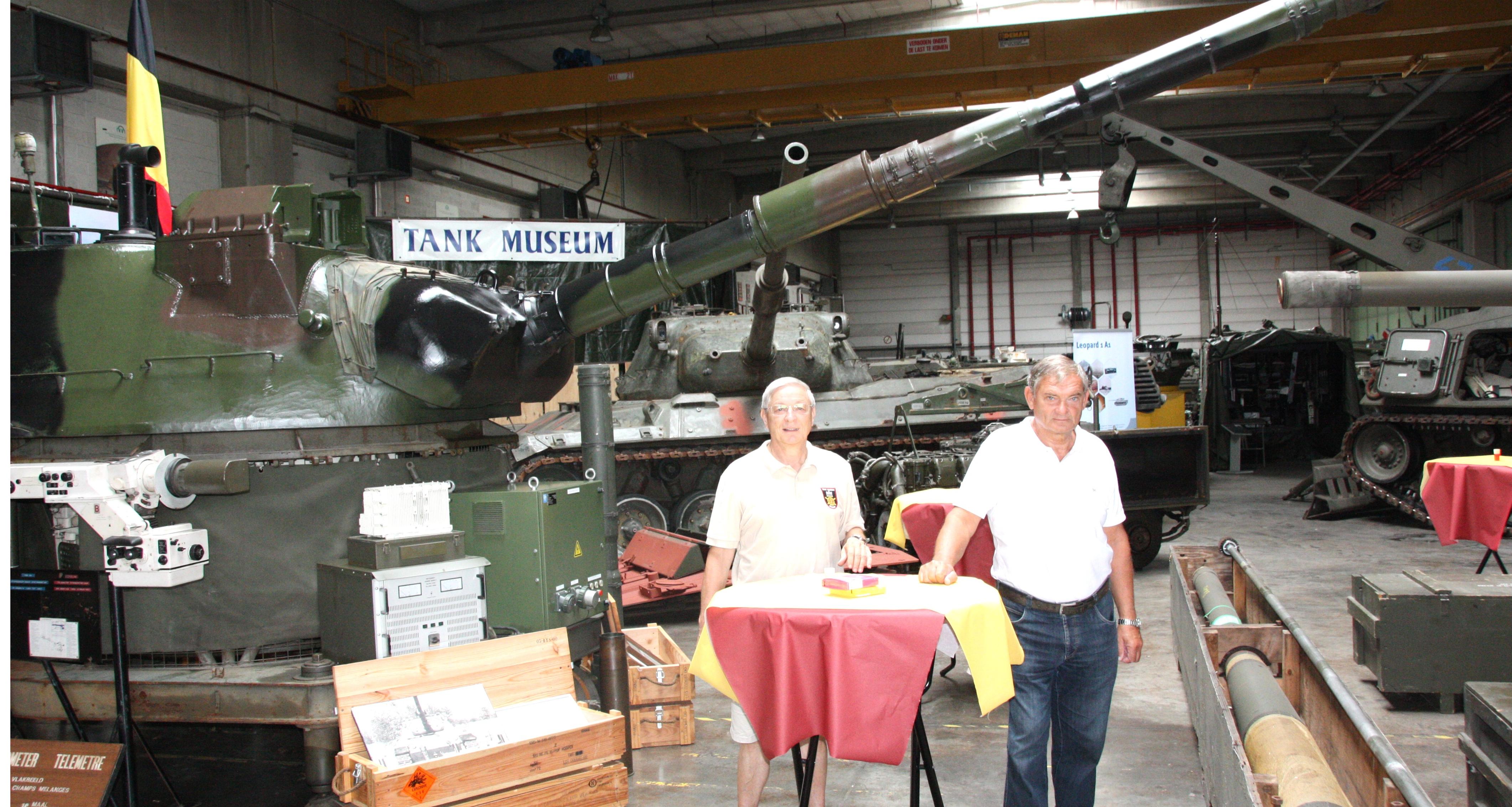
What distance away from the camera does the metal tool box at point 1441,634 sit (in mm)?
5324

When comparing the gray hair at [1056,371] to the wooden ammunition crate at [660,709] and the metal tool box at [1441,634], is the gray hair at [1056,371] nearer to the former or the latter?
the wooden ammunition crate at [660,709]

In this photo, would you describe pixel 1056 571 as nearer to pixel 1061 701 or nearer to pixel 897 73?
pixel 1061 701

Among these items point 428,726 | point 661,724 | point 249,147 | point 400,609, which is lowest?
point 661,724

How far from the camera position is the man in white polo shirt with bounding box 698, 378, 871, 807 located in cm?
362

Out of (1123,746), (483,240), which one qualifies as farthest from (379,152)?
(1123,746)

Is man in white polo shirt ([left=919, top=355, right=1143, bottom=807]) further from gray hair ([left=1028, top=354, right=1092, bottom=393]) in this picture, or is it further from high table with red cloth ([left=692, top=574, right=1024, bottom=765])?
high table with red cloth ([left=692, top=574, right=1024, bottom=765])

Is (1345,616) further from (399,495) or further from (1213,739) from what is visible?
(399,495)

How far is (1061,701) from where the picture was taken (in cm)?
358

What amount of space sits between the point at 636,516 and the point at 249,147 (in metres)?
6.13

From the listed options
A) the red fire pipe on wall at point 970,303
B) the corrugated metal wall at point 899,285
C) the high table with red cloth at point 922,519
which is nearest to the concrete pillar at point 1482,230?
the red fire pipe on wall at point 970,303

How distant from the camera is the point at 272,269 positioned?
467 cm

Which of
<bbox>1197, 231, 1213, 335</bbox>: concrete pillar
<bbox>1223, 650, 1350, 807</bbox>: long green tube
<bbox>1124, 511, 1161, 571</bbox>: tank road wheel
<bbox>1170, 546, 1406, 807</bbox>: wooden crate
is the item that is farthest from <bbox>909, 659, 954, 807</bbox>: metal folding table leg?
<bbox>1197, 231, 1213, 335</bbox>: concrete pillar

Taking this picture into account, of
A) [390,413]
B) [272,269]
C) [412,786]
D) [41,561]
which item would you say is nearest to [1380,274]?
[412,786]

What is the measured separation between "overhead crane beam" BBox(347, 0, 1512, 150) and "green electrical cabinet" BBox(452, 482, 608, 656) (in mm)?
10106
